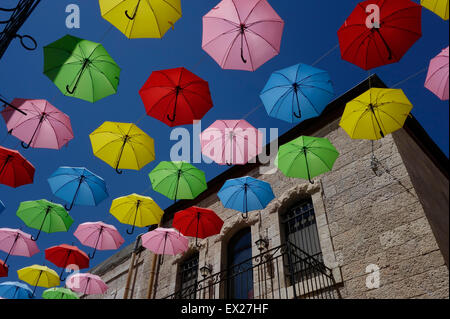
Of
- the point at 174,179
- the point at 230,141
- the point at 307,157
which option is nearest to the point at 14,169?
the point at 174,179

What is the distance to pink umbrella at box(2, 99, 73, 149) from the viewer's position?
18.7 feet

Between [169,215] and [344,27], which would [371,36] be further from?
[169,215]

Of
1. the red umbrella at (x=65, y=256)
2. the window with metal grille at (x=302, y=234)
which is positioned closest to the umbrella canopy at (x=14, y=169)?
the red umbrella at (x=65, y=256)

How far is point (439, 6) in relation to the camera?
4031 millimetres

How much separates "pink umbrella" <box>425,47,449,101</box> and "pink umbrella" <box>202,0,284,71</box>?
221 cm

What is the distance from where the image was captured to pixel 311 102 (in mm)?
5695

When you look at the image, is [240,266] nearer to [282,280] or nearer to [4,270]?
[282,280]

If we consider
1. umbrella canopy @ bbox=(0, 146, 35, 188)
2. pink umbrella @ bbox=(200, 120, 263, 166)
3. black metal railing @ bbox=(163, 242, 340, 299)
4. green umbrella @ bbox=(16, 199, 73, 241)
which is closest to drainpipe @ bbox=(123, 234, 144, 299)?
black metal railing @ bbox=(163, 242, 340, 299)

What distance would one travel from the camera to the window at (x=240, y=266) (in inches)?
316

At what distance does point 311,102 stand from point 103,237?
6.45 m

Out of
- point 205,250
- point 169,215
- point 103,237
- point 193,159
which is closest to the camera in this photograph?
point 193,159

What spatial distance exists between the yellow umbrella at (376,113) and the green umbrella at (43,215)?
7057 millimetres
